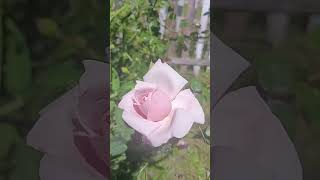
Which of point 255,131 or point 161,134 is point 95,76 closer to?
point 161,134

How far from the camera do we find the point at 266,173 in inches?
60.6

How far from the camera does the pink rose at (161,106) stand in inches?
57.8

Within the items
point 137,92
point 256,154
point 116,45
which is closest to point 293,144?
point 256,154

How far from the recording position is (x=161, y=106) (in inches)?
57.8

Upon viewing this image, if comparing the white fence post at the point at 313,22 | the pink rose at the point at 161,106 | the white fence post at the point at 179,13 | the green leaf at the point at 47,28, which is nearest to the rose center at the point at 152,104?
the pink rose at the point at 161,106

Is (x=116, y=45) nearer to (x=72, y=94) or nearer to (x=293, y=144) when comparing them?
(x=72, y=94)

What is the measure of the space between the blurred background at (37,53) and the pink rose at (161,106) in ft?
0.56

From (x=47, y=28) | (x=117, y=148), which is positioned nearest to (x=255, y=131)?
(x=117, y=148)

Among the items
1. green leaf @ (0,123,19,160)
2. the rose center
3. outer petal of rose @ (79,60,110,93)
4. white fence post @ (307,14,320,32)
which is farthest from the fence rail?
green leaf @ (0,123,19,160)

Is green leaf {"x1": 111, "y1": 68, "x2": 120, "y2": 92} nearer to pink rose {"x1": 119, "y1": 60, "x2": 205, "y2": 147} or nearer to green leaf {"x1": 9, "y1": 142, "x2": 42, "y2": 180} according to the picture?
pink rose {"x1": 119, "y1": 60, "x2": 205, "y2": 147}

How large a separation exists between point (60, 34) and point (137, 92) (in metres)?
0.32

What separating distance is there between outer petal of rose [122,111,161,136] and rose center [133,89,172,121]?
0.01 metres

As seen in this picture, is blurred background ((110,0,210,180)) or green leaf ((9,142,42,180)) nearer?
blurred background ((110,0,210,180))

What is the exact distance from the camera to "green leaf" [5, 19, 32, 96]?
153 centimetres
